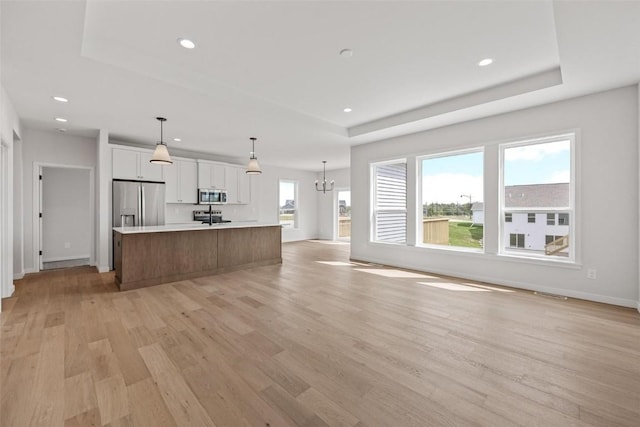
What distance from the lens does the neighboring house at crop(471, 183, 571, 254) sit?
3.88m

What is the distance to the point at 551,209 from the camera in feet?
12.9

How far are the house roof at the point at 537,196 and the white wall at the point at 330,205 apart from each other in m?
5.99

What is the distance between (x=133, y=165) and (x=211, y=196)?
1.84 m

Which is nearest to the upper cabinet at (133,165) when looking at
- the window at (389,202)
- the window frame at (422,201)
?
the window at (389,202)

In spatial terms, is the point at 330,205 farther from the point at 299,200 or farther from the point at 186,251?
the point at 186,251

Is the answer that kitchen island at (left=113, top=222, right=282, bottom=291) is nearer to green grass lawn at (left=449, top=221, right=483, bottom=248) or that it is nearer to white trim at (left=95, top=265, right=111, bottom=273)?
white trim at (left=95, top=265, right=111, bottom=273)

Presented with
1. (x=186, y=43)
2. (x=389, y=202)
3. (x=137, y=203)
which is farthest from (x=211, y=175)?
(x=186, y=43)

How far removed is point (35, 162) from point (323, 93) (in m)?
5.55

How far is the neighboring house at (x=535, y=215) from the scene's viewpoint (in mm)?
3883

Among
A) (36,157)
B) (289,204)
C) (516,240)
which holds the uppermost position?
(36,157)

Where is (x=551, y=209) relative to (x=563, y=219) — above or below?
above

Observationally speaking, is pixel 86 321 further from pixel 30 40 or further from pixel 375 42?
pixel 375 42

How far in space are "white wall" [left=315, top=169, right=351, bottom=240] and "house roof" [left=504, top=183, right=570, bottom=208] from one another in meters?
5.99

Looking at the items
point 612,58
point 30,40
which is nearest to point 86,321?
point 30,40
